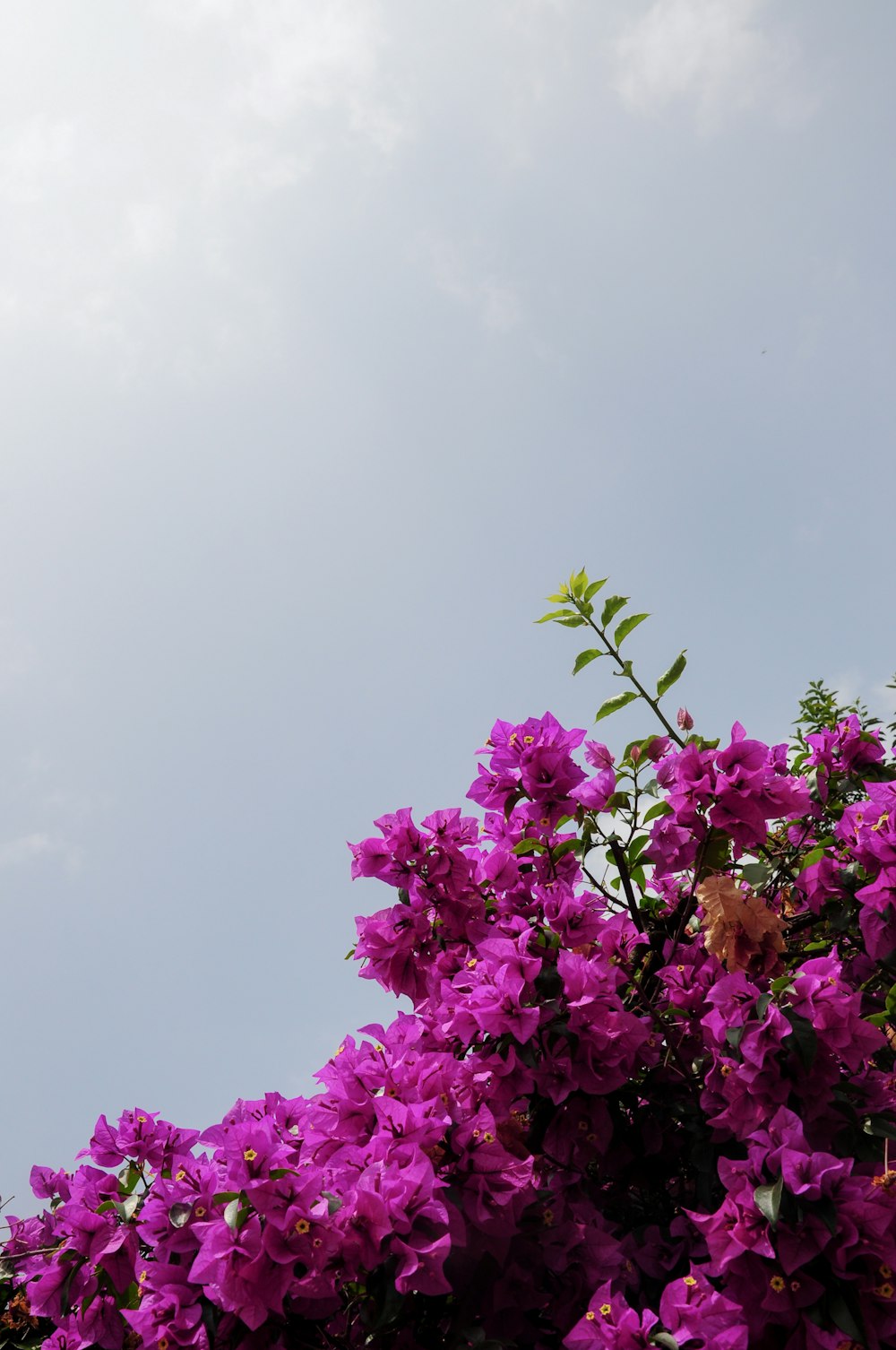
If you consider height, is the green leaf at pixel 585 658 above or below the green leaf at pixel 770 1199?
above

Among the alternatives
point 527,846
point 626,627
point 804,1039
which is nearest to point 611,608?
point 626,627

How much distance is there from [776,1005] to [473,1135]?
2.56 feet

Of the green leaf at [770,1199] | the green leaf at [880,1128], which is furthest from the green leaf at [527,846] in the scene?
the green leaf at [770,1199]

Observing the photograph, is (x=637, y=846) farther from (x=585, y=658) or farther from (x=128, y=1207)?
(x=128, y=1207)

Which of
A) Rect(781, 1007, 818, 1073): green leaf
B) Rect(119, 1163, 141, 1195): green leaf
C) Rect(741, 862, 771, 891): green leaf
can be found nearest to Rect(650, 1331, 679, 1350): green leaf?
Rect(781, 1007, 818, 1073): green leaf

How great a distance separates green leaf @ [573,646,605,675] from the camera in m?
3.51

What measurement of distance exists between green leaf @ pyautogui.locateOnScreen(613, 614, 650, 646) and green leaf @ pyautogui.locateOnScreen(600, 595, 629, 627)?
0.05m

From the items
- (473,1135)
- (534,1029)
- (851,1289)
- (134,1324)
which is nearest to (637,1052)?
(534,1029)

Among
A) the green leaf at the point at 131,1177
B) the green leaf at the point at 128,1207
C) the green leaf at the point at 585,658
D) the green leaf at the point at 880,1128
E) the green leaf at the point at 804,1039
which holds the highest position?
the green leaf at the point at 585,658

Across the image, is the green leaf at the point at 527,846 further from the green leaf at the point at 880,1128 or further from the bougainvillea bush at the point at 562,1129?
the green leaf at the point at 880,1128

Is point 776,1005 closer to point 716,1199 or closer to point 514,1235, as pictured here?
point 716,1199

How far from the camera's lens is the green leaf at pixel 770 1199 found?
1940mm

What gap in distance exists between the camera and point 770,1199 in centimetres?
196

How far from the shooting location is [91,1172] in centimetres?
281
